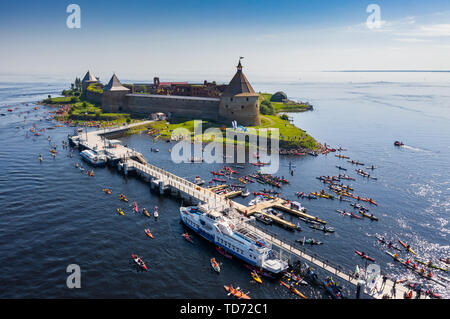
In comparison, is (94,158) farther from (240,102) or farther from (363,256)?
(363,256)

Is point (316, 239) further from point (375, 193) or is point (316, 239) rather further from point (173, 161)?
point (173, 161)

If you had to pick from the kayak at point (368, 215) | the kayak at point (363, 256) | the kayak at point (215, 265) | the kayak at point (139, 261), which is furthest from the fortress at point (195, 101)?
the kayak at point (139, 261)

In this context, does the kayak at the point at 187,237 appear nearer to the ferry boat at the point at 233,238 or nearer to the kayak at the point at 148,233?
the ferry boat at the point at 233,238

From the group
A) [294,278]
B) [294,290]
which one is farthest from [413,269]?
[294,290]

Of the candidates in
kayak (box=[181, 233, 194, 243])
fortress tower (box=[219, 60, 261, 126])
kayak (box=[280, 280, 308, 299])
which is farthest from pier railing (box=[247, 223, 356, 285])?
fortress tower (box=[219, 60, 261, 126])

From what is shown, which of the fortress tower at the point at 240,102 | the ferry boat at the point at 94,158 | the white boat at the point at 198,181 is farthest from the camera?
the fortress tower at the point at 240,102
